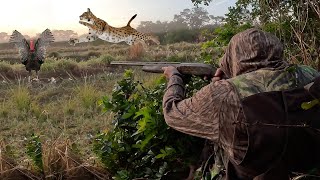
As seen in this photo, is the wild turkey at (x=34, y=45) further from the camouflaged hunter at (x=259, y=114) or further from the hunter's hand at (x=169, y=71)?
the camouflaged hunter at (x=259, y=114)

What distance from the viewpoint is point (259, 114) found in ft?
→ 8.20

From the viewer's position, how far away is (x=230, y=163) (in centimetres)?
273

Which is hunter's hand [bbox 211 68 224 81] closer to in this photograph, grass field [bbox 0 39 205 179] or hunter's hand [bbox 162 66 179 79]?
hunter's hand [bbox 162 66 179 79]

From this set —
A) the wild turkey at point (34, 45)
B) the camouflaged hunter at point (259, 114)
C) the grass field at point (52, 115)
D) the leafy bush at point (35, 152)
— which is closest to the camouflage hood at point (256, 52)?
the camouflaged hunter at point (259, 114)

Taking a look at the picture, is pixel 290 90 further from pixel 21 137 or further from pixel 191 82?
pixel 21 137

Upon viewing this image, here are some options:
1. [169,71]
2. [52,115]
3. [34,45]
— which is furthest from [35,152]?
[34,45]

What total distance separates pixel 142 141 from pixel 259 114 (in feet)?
4.36

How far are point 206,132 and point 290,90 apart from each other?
0.46 meters

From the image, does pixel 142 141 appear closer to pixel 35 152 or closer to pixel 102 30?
pixel 35 152

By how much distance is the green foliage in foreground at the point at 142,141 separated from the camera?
3574 millimetres

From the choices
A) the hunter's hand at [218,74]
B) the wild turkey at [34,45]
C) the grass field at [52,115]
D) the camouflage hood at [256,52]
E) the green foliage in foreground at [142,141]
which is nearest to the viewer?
the camouflage hood at [256,52]

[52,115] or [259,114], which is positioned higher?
→ [259,114]

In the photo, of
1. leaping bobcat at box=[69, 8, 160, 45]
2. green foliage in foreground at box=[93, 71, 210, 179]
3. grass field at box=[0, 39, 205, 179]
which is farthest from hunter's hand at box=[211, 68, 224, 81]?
leaping bobcat at box=[69, 8, 160, 45]

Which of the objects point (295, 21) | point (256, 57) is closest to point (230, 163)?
point (256, 57)
